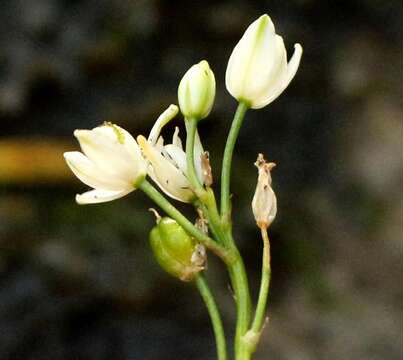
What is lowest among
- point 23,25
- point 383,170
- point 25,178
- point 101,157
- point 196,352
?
point 196,352

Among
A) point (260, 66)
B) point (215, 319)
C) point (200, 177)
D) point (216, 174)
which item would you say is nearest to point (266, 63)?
point (260, 66)

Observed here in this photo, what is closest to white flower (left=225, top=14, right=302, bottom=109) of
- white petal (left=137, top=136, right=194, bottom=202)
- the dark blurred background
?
white petal (left=137, top=136, right=194, bottom=202)

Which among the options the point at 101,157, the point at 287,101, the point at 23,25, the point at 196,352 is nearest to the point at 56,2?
the point at 23,25

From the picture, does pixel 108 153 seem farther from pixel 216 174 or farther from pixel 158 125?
pixel 216 174

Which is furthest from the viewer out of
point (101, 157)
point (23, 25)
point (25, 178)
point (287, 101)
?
point (287, 101)

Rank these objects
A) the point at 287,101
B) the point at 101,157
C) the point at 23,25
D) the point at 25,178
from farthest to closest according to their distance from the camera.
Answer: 1. the point at 287,101
2. the point at 25,178
3. the point at 23,25
4. the point at 101,157

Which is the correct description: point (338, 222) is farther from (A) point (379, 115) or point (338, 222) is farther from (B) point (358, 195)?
(A) point (379, 115)
